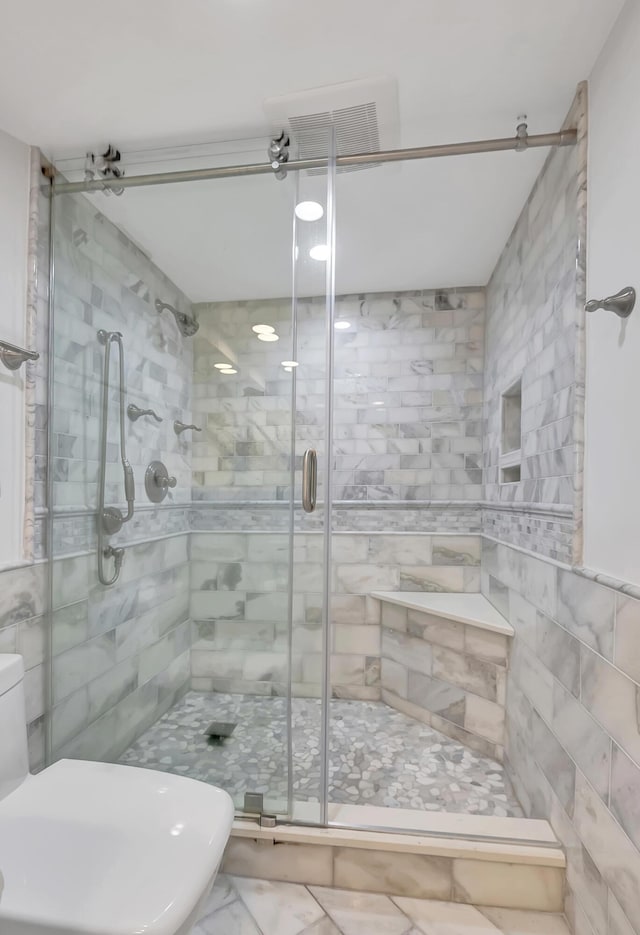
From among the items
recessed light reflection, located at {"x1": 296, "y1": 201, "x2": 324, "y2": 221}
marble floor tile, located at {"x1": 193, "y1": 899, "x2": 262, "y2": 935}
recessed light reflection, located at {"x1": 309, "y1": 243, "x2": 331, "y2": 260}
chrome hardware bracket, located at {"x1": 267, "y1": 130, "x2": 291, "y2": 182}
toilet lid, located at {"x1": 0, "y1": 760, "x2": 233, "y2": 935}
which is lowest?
marble floor tile, located at {"x1": 193, "y1": 899, "x2": 262, "y2": 935}

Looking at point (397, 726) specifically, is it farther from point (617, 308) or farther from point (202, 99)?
point (202, 99)

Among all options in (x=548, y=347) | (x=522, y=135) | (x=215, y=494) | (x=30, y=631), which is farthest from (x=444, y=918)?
(x=522, y=135)

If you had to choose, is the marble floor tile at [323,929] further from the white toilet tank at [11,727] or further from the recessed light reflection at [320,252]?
the recessed light reflection at [320,252]

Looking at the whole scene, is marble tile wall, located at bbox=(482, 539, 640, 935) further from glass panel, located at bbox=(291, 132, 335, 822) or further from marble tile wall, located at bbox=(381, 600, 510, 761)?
glass panel, located at bbox=(291, 132, 335, 822)

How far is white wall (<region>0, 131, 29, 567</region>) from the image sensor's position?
1404 mm

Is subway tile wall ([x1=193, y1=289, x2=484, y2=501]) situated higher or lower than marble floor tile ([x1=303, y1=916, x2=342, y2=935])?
higher

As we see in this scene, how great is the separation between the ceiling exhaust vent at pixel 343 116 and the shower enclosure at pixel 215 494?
0.06 metres

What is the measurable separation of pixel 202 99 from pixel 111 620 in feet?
5.60

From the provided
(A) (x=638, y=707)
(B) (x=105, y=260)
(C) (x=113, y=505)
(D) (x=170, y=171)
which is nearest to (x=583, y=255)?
(A) (x=638, y=707)

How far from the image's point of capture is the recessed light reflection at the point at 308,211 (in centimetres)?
144

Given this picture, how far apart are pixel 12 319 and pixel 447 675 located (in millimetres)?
2245

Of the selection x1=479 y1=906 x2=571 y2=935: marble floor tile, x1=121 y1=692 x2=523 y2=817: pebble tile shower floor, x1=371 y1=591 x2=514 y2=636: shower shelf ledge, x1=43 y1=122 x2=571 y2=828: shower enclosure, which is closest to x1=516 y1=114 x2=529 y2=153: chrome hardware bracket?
x1=43 y1=122 x2=571 y2=828: shower enclosure

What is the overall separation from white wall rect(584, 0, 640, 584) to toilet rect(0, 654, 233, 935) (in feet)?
3.57

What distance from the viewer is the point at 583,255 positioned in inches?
49.2
